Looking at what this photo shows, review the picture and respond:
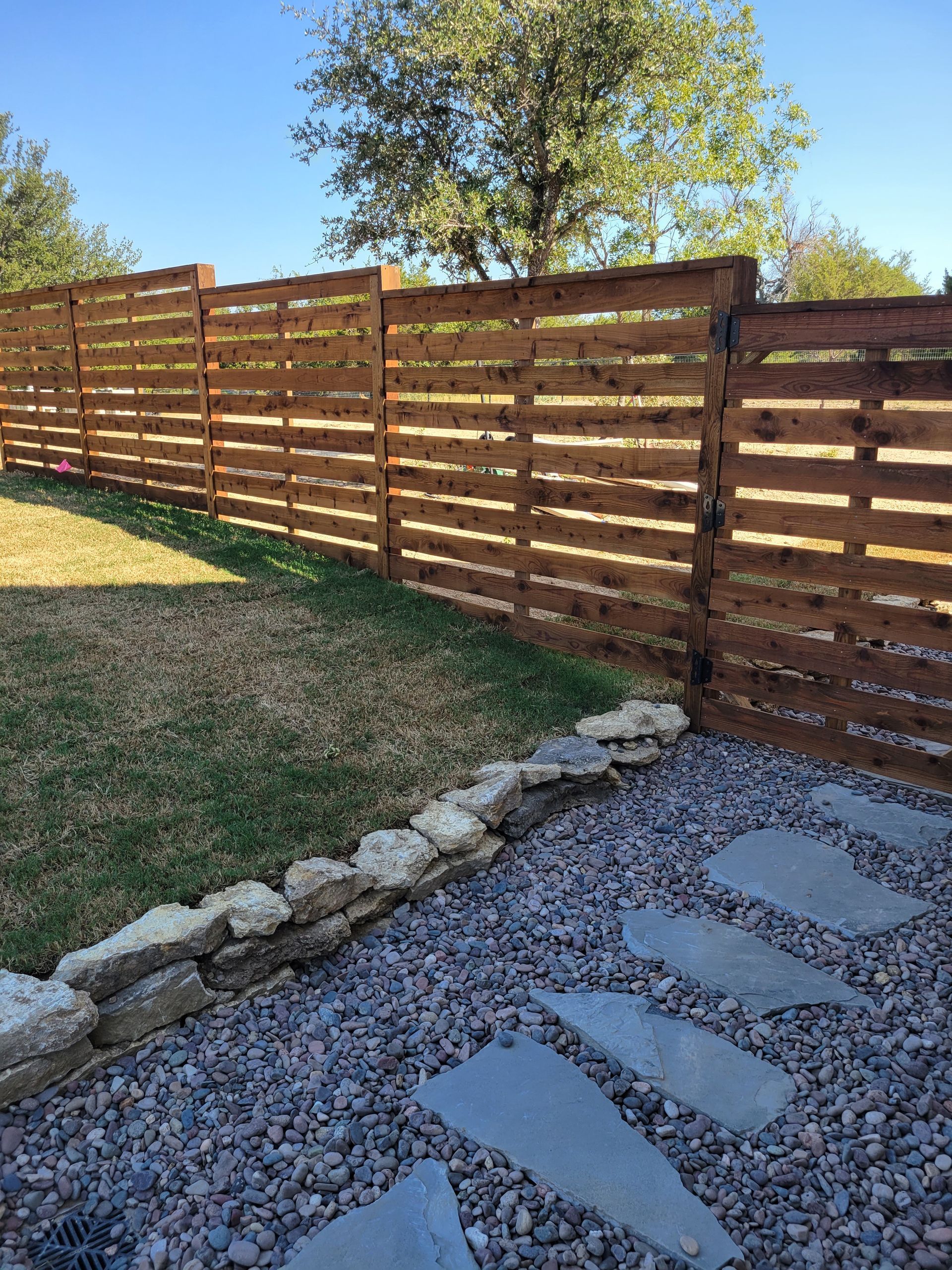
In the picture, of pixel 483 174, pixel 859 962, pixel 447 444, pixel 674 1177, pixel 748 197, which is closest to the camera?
pixel 674 1177

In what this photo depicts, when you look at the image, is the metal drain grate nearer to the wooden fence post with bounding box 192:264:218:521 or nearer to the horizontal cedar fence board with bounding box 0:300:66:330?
the wooden fence post with bounding box 192:264:218:521

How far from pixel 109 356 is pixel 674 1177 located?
999 cm

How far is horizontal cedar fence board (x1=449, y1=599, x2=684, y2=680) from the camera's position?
4797mm

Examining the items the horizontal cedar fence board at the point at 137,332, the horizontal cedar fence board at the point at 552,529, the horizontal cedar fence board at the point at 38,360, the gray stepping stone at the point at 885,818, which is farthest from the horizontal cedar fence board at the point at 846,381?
the horizontal cedar fence board at the point at 38,360

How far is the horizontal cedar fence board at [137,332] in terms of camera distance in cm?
833

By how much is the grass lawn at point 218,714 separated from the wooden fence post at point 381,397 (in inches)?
13.4

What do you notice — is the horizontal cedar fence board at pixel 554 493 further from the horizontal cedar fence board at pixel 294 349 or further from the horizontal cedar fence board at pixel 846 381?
the horizontal cedar fence board at pixel 294 349

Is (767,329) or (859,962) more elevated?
(767,329)

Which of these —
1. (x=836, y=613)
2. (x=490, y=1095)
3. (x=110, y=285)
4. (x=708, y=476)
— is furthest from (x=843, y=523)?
(x=110, y=285)

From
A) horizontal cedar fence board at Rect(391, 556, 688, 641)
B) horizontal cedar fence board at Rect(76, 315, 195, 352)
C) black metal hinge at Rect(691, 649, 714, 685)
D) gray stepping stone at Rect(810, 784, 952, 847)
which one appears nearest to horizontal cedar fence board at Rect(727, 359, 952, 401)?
horizontal cedar fence board at Rect(391, 556, 688, 641)

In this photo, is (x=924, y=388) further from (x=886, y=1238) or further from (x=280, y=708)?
(x=280, y=708)

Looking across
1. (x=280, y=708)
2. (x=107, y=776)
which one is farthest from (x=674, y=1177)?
(x=280, y=708)

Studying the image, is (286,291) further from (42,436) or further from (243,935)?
(42,436)

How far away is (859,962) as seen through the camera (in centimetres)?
272
